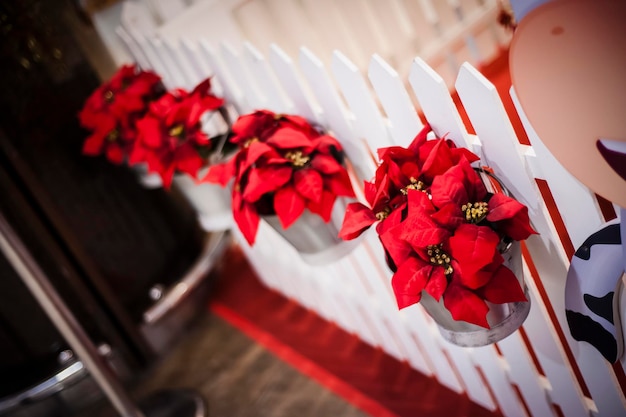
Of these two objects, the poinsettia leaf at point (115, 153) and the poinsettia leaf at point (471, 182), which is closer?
the poinsettia leaf at point (471, 182)

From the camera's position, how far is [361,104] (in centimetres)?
145

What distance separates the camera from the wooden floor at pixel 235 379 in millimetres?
2189

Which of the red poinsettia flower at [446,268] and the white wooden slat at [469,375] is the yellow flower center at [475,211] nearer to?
the red poinsettia flower at [446,268]

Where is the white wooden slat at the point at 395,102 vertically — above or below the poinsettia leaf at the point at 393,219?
above

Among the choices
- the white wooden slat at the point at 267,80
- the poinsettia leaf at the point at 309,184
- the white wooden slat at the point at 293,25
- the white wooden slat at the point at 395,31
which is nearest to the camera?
the poinsettia leaf at the point at 309,184

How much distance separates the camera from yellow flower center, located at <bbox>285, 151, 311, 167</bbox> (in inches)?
55.5

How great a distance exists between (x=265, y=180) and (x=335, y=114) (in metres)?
0.31

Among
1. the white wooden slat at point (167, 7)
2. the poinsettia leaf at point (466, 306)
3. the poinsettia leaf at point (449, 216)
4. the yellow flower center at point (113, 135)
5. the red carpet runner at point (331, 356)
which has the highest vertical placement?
the white wooden slat at point (167, 7)

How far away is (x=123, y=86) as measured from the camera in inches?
81.0

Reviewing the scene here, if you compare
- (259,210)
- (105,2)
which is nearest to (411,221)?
(259,210)

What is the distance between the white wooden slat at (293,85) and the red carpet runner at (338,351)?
669 mm

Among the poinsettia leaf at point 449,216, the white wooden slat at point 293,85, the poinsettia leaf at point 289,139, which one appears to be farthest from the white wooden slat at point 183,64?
the poinsettia leaf at point 449,216

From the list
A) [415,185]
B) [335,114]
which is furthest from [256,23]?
[415,185]

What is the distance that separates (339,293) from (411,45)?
1.66 metres
